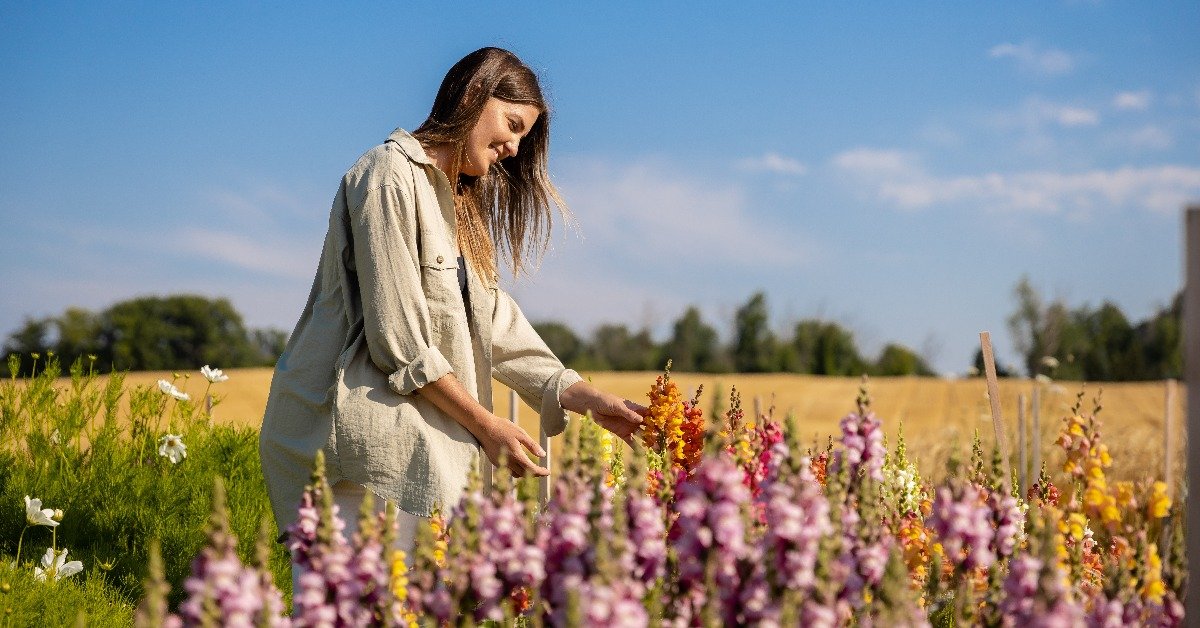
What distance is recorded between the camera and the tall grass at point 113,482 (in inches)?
213

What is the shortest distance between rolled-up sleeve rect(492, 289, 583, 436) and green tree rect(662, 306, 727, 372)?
52178 mm

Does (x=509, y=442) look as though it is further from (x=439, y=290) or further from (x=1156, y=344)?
(x=1156, y=344)

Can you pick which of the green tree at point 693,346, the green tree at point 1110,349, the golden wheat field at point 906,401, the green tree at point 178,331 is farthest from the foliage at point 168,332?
the green tree at point 1110,349

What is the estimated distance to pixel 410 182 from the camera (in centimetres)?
321

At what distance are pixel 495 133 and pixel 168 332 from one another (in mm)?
44452

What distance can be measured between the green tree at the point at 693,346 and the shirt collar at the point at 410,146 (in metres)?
52.7

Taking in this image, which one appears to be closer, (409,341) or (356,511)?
(409,341)

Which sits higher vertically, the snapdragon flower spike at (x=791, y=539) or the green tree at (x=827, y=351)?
the green tree at (x=827, y=351)

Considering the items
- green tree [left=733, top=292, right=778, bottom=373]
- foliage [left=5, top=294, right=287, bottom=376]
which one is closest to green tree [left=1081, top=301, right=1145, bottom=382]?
green tree [left=733, top=292, right=778, bottom=373]

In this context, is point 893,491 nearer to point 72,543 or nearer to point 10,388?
point 72,543

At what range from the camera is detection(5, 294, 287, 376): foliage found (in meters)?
42.2

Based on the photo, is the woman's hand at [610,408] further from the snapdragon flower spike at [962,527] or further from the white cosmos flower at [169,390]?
the white cosmos flower at [169,390]

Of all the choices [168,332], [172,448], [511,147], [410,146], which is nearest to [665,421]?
[511,147]

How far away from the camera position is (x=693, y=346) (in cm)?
6088
